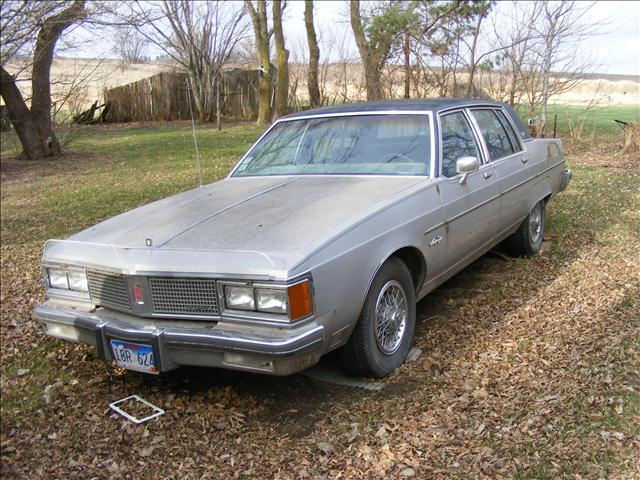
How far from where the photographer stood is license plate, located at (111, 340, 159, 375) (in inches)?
128

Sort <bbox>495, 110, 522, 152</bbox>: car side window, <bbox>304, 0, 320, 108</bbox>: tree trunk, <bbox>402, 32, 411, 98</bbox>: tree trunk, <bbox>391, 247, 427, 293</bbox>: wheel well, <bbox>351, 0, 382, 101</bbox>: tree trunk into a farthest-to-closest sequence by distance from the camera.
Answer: <bbox>304, 0, 320, 108</bbox>: tree trunk
<bbox>351, 0, 382, 101</bbox>: tree trunk
<bbox>402, 32, 411, 98</bbox>: tree trunk
<bbox>495, 110, 522, 152</bbox>: car side window
<bbox>391, 247, 427, 293</bbox>: wheel well

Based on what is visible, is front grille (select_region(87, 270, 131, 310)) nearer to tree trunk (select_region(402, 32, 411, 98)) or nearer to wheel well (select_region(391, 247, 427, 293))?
wheel well (select_region(391, 247, 427, 293))

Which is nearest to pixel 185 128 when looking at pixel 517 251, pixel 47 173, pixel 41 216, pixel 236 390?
pixel 47 173

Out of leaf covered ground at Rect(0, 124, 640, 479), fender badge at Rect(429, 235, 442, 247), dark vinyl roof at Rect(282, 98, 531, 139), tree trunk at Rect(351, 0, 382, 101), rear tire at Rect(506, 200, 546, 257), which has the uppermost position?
tree trunk at Rect(351, 0, 382, 101)

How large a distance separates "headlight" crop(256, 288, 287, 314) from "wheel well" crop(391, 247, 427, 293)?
3.72ft

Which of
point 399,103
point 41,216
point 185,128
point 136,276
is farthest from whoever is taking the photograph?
point 185,128

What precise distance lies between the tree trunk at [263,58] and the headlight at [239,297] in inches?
692

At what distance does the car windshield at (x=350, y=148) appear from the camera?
14.7ft

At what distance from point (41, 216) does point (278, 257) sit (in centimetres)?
725

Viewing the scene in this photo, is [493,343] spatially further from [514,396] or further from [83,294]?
[83,294]

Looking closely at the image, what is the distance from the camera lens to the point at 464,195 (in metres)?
4.51

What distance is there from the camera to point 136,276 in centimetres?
331

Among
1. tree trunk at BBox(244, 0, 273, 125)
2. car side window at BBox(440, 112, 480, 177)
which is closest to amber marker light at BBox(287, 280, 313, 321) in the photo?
car side window at BBox(440, 112, 480, 177)

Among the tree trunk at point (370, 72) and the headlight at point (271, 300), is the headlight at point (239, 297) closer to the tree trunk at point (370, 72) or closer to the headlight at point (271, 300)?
the headlight at point (271, 300)
